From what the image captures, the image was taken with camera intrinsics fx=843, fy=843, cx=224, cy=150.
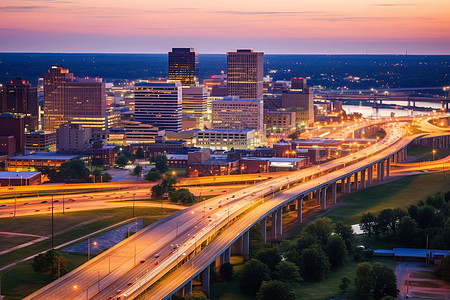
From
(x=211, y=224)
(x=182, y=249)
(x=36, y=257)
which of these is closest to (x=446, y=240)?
(x=211, y=224)

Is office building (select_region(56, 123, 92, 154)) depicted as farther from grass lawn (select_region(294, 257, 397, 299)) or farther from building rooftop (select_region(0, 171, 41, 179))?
grass lawn (select_region(294, 257, 397, 299))

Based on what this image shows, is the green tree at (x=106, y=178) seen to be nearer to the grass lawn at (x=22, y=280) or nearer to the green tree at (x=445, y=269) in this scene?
the grass lawn at (x=22, y=280)

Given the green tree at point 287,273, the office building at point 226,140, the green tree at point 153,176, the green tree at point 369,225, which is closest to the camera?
the green tree at point 287,273

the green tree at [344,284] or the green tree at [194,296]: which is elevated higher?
the green tree at [194,296]

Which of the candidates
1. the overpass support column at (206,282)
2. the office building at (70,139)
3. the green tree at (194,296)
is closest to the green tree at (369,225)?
the overpass support column at (206,282)

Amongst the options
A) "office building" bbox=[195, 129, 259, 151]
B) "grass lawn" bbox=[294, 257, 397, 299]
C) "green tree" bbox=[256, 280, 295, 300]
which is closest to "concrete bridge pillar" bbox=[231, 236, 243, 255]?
"grass lawn" bbox=[294, 257, 397, 299]

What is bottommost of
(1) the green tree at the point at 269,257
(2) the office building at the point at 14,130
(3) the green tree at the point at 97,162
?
(1) the green tree at the point at 269,257

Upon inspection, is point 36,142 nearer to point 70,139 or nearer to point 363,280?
point 70,139
